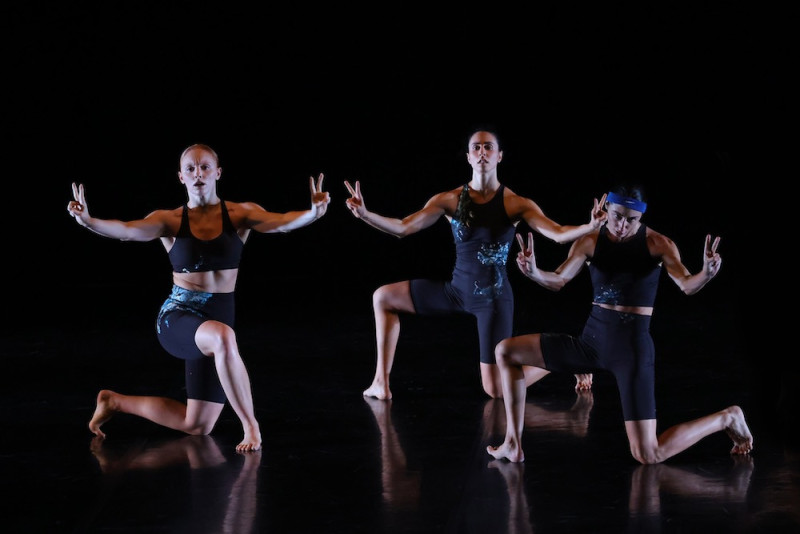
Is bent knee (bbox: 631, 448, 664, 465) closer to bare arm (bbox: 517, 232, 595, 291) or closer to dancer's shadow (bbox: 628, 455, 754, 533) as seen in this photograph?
dancer's shadow (bbox: 628, 455, 754, 533)

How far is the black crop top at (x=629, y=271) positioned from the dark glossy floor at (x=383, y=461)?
58 centimetres

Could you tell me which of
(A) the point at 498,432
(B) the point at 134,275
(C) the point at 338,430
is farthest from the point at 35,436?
(B) the point at 134,275

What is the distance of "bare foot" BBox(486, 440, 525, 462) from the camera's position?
158 inches

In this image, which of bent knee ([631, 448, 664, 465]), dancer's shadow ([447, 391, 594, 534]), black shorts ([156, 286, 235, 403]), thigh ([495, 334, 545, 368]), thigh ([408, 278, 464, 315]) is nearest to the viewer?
dancer's shadow ([447, 391, 594, 534])

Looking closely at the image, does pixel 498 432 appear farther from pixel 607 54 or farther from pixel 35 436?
pixel 607 54

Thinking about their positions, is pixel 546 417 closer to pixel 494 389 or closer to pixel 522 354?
pixel 494 389

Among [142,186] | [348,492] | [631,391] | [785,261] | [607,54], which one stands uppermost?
[607,54]

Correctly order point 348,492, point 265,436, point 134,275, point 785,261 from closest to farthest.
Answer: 1. point 348,492
2. point 265,436
3. point 785,261
4. point 134,275

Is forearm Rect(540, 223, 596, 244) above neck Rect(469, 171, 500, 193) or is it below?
below

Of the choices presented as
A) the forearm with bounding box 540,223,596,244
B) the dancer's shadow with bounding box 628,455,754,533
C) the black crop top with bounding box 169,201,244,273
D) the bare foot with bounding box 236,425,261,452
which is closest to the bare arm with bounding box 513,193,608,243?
the forearm with bounding box 540,223,596,244

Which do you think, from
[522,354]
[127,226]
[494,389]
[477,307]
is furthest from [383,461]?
[127,226]

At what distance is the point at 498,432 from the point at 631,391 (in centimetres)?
69

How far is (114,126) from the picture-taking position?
318 inches

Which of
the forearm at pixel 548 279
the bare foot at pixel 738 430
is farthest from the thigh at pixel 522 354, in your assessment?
the bare foot at pixel 738 430
